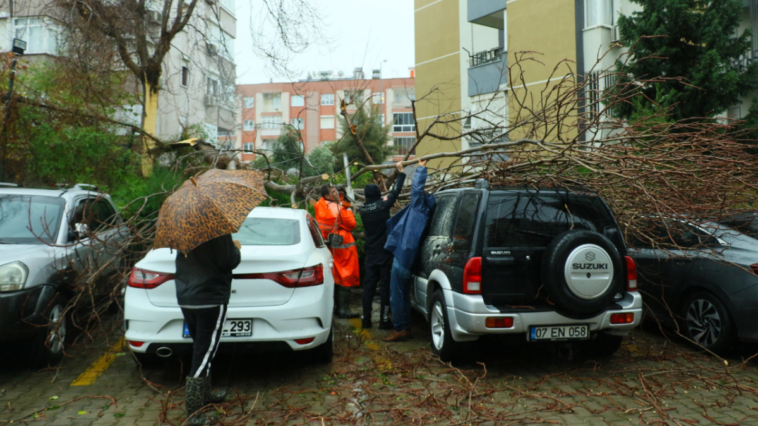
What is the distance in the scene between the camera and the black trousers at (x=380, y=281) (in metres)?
6.85

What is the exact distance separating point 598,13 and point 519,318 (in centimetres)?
1496

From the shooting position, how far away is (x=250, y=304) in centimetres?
464

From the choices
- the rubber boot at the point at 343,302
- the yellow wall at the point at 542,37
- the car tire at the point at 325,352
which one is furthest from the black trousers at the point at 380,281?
the yellow wall at the point at 542,37

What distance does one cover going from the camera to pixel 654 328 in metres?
7.11

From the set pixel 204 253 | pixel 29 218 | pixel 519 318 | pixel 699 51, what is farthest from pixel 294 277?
pixel 699 51

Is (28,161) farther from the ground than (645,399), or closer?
farther from the ground

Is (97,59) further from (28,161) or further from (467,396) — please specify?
(467,396)

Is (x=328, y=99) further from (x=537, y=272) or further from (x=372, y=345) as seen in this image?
(x=537, y=272)

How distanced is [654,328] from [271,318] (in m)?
5.17

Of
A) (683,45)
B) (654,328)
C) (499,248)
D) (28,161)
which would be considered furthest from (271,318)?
(683,45)

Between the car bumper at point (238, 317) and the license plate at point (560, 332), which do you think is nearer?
the car bumper at point (238, 317)

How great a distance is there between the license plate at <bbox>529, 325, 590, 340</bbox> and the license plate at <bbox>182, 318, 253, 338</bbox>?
2442mm

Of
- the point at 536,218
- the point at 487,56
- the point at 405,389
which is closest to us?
the point at 405,389

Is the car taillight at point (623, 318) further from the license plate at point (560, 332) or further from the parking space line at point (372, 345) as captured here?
the parking space line at point (372, 345)
